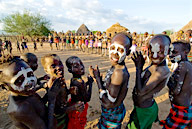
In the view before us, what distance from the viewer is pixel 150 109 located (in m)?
1.69

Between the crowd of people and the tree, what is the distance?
102 feet

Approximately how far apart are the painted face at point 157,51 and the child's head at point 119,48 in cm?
35

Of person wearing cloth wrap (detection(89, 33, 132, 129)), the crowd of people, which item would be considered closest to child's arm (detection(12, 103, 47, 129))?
the crowd of people

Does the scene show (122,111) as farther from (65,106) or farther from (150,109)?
(65,106)

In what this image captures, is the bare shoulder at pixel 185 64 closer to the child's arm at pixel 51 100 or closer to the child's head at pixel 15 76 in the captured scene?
the child's arm at pixel 51 100

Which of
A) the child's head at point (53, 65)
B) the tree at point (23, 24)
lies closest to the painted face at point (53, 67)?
the child's head at point (53, 65)

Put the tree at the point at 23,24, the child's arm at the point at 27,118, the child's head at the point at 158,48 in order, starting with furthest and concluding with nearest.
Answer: the tree at the point at 23,24 → the child's head at the point at 158,48 → the child's arm at the point at 27,118

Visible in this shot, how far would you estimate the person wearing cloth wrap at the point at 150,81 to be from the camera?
1521mm

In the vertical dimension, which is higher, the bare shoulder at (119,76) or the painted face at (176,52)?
the painted face at (176,52)

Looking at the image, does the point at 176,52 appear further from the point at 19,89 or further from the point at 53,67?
the point at 19,89

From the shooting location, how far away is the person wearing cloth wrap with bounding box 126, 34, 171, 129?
1.52 m

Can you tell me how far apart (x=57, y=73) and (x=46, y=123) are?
0.67 m

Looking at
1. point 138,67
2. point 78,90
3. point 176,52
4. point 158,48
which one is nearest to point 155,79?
point 138,67

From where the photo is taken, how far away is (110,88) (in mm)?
1442
